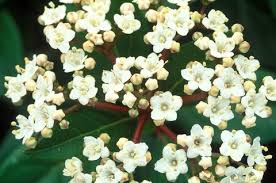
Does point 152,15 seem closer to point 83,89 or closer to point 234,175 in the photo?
point 83,89

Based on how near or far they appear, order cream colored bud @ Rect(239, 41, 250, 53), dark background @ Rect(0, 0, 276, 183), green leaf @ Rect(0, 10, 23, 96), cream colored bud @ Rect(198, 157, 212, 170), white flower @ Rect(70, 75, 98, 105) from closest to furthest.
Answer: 1. cream colored bud @ Rect(198, 157, 212, 170)
2. white flower @ Rect(70, 75, 98, 105)
3. cream colored bud @ Rect(239, 41, 250, 53)
4. green leaf @ Rect(0, 10, 23, 96)
5. dark background @ Rect(0, 0, 276, 183)

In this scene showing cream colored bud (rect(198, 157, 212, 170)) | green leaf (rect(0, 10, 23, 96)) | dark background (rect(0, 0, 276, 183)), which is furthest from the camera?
dark background (rect(0, 0, 276, 183))

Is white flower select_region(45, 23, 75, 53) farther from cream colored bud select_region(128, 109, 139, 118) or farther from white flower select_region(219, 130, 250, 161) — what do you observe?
white flower select_region(219, 130, 250, 161)

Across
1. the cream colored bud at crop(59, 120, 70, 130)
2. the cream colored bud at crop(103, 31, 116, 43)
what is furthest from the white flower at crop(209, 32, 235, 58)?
the cream colored bud at crop(59, 120, 70, 130)

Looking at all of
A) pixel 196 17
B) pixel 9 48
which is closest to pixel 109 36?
pixel 196 17

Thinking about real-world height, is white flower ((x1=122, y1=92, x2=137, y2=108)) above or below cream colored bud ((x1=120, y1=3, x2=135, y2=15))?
below

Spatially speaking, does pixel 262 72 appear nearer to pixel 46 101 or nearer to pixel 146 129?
pixel 146 129
